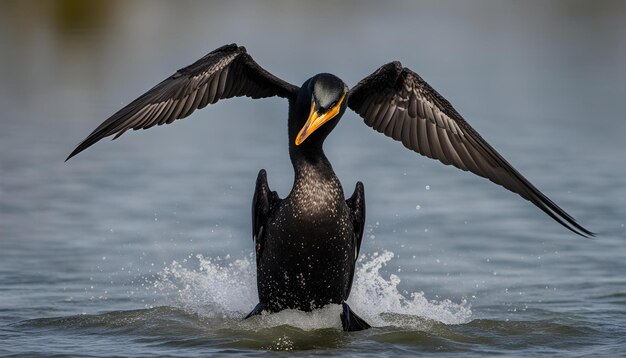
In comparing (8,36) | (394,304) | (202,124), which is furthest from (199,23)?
(394,304)

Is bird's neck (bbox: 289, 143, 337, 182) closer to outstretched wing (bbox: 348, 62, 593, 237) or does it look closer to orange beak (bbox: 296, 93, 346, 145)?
orange beak (bbox: 296, 93, 346, 145)

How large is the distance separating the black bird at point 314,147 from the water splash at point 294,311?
0.39 feet

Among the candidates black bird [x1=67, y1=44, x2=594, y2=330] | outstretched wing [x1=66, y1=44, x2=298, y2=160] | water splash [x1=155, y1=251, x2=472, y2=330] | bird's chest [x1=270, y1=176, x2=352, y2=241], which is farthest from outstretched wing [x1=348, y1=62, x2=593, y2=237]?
water splash [x1=155, y1=251, x2=472, y2=330]

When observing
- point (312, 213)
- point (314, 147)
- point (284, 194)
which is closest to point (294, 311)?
point (312, 213)

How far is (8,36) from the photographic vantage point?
27.1 metres

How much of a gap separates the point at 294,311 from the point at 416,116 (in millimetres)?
1824

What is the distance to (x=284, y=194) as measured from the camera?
600 inches

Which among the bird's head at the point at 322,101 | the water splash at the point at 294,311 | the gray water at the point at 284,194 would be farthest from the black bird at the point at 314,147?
the gray water at the point at 284,194

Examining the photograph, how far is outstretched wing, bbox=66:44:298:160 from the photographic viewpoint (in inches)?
420

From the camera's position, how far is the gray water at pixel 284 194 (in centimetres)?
1109

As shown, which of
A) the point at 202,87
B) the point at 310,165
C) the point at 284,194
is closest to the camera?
the point at 310,165

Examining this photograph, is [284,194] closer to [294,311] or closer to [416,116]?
[416,116]

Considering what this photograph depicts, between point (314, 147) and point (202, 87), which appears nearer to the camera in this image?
point (314, 147)

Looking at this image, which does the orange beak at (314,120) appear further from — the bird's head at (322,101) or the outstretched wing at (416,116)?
the outstretched wing at (416,116)
